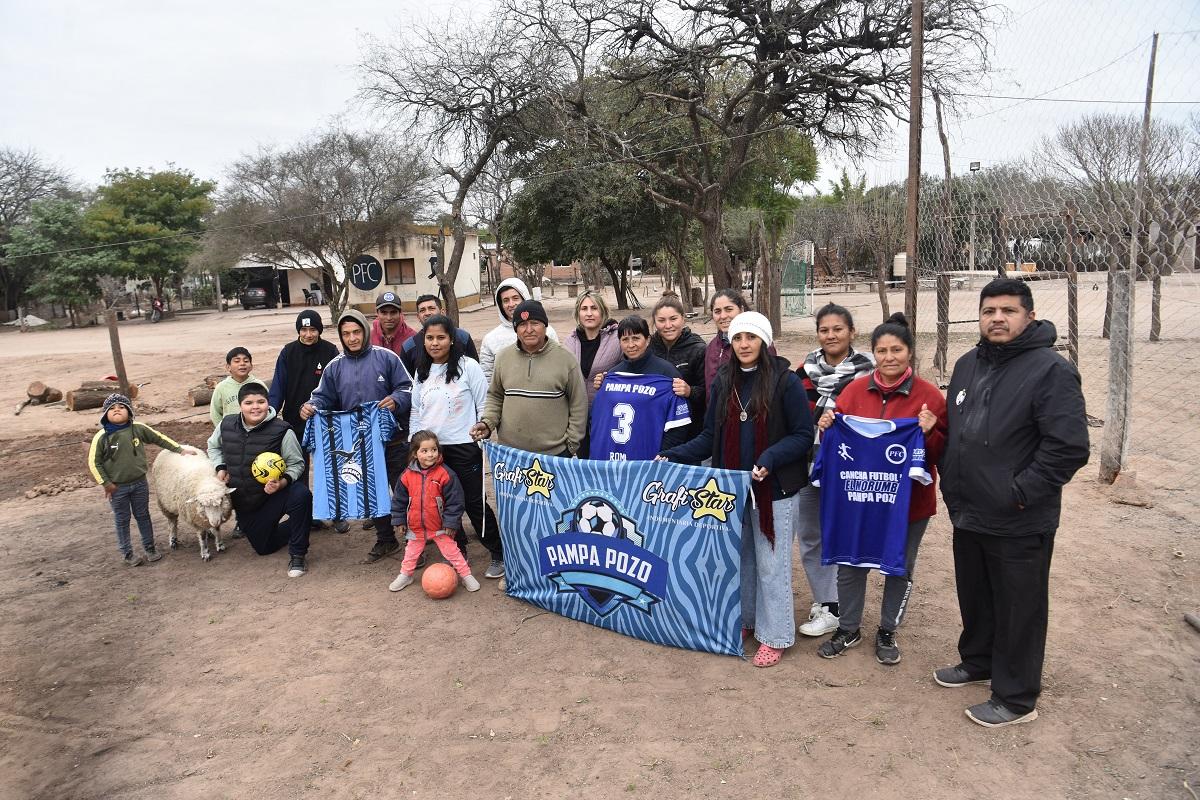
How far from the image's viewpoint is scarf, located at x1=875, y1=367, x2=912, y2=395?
378 centimetres

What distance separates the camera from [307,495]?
19.2 ft

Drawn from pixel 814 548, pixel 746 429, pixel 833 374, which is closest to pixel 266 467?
pixel 746 429

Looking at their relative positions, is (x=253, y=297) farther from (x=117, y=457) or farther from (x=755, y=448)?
(x=755, y=448)

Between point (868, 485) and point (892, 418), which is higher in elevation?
point (892, 418)

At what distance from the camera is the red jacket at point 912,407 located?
12.1 feet

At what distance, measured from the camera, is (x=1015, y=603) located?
10.9ft

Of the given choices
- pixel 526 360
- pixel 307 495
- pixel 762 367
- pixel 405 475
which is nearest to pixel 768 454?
pixel 762 367

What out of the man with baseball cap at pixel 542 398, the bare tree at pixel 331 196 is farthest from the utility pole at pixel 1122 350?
the bare tree at pixel 331 196

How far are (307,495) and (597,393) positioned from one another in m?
2.62

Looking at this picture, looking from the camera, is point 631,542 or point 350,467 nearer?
point 631,542

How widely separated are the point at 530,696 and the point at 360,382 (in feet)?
9.28

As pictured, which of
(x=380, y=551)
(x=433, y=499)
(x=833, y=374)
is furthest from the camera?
(x=380, y=551)

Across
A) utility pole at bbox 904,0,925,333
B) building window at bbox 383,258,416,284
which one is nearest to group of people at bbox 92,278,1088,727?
utility pole at bbox 904,0,925,333

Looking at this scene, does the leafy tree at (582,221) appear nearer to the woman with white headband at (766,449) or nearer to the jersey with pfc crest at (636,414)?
the jersey with pfc crest at (636,414)
